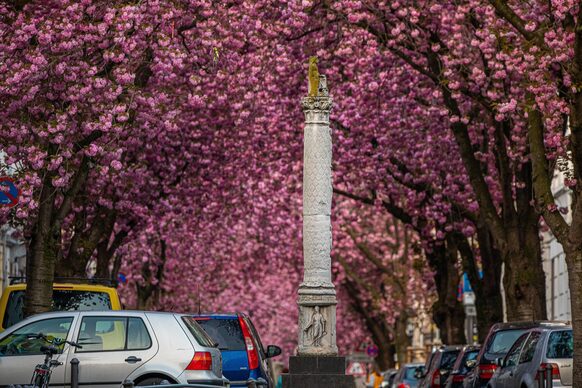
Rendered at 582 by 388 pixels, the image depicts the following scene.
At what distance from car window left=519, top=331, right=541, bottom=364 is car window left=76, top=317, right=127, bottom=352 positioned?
19.5 ft

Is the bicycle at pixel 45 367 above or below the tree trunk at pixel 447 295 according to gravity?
below

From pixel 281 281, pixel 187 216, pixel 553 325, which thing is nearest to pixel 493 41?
pixel 553 325

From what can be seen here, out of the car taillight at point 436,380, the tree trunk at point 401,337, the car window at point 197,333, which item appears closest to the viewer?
the car window at point 197,333

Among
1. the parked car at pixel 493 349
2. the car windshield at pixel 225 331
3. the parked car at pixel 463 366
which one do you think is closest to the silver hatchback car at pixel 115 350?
the car windshield at pixel 225 331

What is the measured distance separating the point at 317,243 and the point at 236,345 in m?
3.80

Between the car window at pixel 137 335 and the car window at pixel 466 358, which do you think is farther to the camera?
the car window at pixel 466 358

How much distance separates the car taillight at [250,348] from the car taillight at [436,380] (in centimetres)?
761

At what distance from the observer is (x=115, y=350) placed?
706 inches

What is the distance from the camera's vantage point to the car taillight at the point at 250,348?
21109 millimetres

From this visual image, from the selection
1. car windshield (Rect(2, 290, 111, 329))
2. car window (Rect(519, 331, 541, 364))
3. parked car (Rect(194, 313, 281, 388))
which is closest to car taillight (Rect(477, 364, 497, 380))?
car window (Rect(519, 331, 541, 364))

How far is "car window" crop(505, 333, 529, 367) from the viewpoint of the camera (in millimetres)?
21639

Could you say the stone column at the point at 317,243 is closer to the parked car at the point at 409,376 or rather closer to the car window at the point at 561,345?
the car window at the point at 561,345

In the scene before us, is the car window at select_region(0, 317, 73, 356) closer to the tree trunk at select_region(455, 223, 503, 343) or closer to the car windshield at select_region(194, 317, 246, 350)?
the car windshield at select_region(194, 317, 246, 350)

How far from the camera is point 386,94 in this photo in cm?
3152
